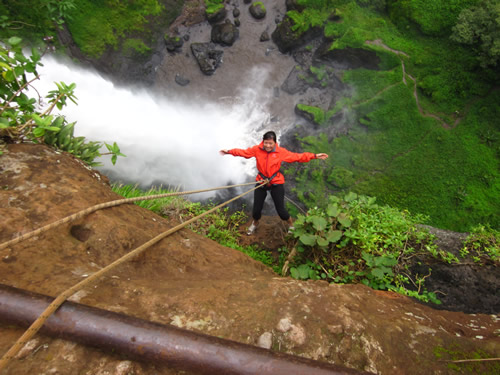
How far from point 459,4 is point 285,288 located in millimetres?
8854

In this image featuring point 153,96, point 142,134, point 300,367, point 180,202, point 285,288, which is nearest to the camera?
point 300,367

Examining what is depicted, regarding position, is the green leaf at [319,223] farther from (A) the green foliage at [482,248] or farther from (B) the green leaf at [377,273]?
(A) the green foliage at [482,248]

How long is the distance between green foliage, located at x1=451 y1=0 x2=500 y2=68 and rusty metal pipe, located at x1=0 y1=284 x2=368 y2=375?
25.8 feet

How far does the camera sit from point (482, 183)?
20.6ft

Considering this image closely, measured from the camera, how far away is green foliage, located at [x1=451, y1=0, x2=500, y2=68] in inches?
225

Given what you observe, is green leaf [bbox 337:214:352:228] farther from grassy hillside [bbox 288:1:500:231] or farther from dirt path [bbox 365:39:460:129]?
dirt path [bbox 365:39:460:129]

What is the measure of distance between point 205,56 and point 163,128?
289cm

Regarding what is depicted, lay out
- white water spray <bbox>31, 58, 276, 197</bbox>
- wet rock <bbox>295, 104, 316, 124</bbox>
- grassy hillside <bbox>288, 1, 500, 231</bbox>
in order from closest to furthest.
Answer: grassy hillside <bbox>288, 1, 500, 231</bbox>
white water spray <bbox>31, 58, 276, 197</bbox>
wet rock <bbox>295, 104, 316, 124</bbox>

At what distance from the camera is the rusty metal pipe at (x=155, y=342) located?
3.97 ft

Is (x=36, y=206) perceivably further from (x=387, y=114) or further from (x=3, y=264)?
(x=387, y=114)

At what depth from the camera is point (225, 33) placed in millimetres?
8969

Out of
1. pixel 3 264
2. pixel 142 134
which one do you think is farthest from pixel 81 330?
pixel 142 134

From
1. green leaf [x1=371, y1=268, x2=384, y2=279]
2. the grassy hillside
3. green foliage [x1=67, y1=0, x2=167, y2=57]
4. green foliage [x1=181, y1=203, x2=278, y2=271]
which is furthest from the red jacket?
green foliage [x1=67, y1=0, x2=167, y2=57]

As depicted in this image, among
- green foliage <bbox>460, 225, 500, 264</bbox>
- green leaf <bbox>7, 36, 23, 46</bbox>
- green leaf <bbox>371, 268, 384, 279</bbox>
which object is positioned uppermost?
green leaf <bbox>7, 36, 23, 46</bbox>
